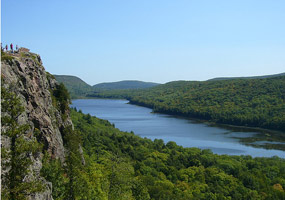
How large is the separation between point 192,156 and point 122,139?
15074 millimetres

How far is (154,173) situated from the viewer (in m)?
44.0

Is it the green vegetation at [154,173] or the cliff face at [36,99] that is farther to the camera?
the green vegetation at [154,173]

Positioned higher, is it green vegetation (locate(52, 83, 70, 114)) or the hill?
green vegetation (locate(52, 83, 70, 114))

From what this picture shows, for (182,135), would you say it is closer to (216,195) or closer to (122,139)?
(122,139)

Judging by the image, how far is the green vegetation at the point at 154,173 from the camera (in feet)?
72.9

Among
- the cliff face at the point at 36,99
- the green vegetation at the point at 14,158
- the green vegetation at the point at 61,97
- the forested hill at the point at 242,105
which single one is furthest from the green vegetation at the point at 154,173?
the forested hill at the point at 242,105

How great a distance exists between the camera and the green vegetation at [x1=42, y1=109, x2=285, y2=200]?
2220 cm

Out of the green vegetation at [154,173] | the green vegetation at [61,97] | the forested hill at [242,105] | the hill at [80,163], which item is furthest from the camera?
the forested hill at [242,105]

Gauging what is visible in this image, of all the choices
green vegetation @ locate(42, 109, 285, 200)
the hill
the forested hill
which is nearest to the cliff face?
the hill

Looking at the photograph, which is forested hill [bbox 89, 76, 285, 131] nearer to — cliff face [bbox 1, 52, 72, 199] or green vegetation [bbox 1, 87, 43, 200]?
cliff face [bbox 1, 52, 72, 199]

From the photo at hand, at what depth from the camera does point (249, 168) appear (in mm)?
49906

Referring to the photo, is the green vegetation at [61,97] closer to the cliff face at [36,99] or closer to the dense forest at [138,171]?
the dense forest at [138,171]

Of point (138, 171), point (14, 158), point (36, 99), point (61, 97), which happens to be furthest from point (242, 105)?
point (14, 158)

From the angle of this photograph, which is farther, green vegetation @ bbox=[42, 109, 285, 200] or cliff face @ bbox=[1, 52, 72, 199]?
green vegetation @ bbox=[42, 109, 285, 200]
